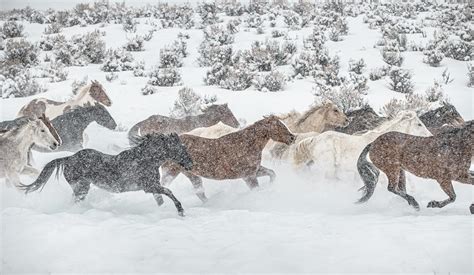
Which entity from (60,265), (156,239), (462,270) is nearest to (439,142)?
(462,270)

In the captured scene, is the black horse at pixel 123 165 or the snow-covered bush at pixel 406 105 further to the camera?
the snow-covered bush at pixel 406 105

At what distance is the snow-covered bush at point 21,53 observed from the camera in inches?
612

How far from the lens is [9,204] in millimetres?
6020

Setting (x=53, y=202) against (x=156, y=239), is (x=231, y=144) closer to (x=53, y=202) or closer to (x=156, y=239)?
(x=156, y=239)

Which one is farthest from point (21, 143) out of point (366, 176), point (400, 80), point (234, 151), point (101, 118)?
point (400, 80)

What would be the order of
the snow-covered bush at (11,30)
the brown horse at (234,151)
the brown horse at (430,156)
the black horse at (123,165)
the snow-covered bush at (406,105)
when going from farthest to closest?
the snow-covered bush at (11,30) < the snow-covered bush at (406,105) < the brown horse at (234,151) < the black horse at (123,165) < the brown horse at (430,156)

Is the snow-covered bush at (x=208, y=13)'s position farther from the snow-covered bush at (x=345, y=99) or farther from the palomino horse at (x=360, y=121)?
the palomino horse at (x=360, y=121)

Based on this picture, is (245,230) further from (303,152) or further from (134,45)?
(134,45)

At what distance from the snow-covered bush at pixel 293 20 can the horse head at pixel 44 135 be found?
45.2 feet

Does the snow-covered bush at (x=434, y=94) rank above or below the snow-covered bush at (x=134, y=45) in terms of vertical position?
below

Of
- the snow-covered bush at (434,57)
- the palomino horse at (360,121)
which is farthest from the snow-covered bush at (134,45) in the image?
the palomino horse at (360,121)

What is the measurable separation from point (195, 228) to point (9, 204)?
106 inches

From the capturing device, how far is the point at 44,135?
656cm

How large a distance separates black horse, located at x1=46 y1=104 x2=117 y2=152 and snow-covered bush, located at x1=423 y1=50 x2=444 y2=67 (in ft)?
34.1
